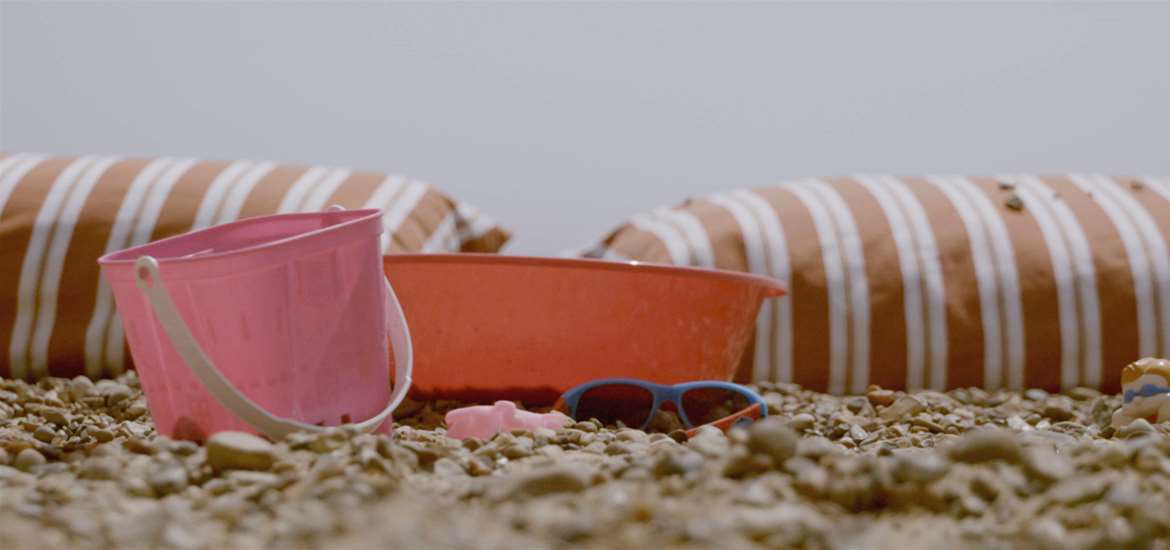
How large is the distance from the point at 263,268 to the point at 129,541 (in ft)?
1.45

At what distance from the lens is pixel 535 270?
5.76 feet

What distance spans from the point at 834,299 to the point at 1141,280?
0.72 metres

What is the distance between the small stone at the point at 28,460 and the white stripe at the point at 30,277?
144 centimetres

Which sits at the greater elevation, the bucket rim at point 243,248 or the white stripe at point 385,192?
the bucket rim at point 243,248

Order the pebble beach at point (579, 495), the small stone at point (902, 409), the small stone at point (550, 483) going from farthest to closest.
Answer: the small stone at point (902, 409) → the small stone at point (550, 483) → the pebble beach at point (579, 495)

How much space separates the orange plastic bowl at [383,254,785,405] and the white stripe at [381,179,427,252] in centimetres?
67

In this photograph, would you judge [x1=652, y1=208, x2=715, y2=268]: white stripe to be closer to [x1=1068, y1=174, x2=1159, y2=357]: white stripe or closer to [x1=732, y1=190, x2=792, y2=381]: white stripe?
[x1=732, y1=190, x2=792, y2=381]: white stripe

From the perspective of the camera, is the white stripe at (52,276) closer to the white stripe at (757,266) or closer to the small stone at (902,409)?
the white stripe at (757,266)

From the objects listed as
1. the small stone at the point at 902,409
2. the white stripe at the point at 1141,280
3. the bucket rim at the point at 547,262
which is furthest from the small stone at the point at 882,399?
the white stripe at the point at 1141,280

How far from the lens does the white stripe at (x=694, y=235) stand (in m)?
2.57

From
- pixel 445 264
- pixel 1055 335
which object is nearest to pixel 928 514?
pixel 445 264

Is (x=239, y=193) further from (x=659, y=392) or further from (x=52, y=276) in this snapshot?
(x=659, y=392)

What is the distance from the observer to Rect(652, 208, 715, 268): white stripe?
257 centimetres

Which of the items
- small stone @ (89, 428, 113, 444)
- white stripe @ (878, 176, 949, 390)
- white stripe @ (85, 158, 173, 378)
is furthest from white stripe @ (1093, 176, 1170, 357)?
white stripe @ (85, 158, 173, 378)
